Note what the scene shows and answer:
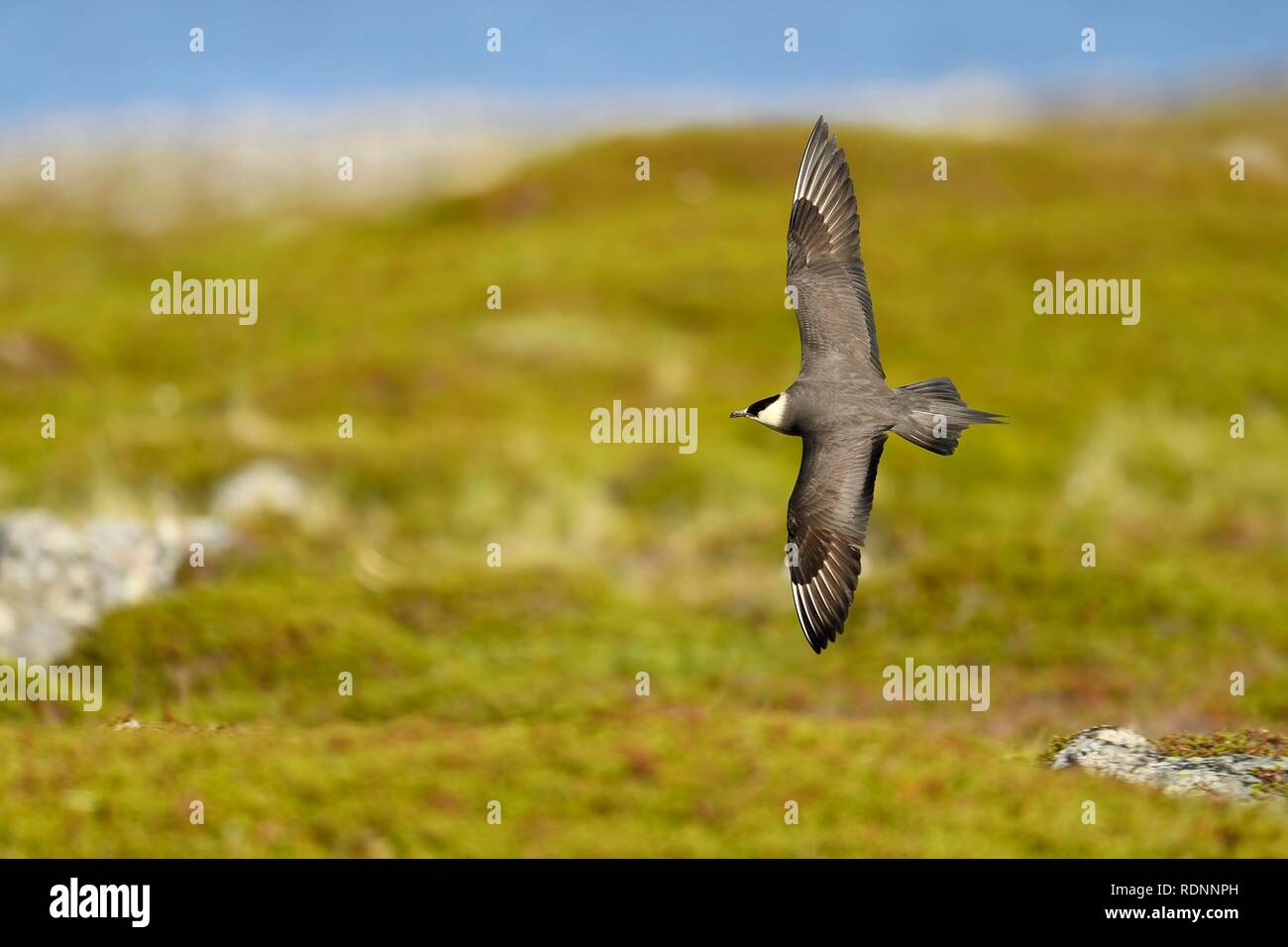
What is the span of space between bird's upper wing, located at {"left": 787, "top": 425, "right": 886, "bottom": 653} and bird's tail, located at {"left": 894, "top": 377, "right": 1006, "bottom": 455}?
26cm

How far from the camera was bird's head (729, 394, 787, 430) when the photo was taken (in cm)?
944

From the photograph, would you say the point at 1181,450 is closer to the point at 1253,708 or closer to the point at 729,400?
the point at 729,400

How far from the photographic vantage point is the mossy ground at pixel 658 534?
980cm

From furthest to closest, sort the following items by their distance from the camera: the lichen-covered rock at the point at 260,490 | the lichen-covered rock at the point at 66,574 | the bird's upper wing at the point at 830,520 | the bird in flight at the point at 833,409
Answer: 1. the lichen-covered rock at the point at 260,490
2. the lichen-covered rock at the point at 66,574
3. the bird's upper wing at the point at 830,520
4. the bird in flight at the point at 833,409

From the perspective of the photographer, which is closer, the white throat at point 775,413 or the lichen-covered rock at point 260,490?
the white throat at point 775,413

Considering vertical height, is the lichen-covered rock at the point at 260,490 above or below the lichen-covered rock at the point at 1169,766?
above

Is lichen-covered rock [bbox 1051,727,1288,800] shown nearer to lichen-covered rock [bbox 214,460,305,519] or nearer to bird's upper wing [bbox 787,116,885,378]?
bird's upper wing [bbox 787,116,885,378]

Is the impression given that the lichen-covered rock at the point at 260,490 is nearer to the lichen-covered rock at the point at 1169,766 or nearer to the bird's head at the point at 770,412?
the bird's head at the point at 770,412

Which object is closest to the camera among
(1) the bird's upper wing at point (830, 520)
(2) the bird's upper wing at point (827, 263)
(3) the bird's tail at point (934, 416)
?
(3) the bird's tail at point (934, 416)

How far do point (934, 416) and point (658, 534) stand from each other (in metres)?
14.1

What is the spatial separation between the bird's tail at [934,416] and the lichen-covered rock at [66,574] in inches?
399

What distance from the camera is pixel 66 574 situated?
15.8 meters

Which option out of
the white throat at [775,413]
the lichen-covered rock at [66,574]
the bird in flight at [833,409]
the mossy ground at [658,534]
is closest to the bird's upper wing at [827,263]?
the bird in flight at [833,409]

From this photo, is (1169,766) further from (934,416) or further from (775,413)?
(775,413)
